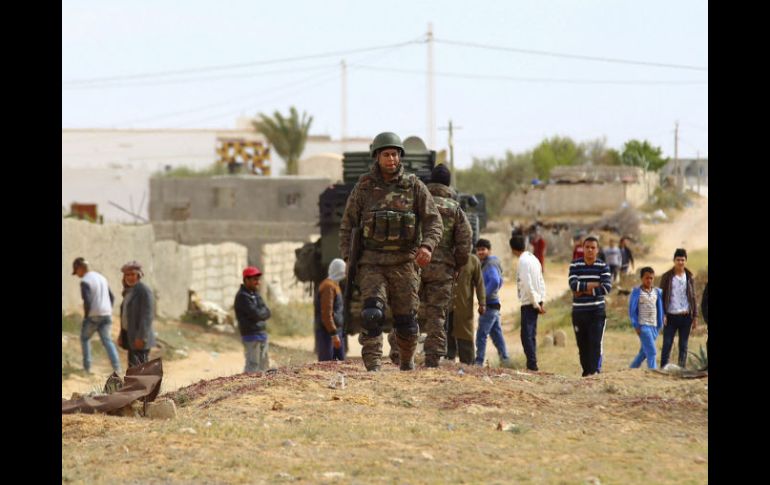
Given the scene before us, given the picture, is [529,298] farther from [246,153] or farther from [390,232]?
[246,153]

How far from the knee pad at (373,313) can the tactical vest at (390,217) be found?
0.43 metres

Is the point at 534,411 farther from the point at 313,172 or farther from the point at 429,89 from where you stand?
the point at 313,172

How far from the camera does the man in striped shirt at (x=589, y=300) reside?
12750 mm

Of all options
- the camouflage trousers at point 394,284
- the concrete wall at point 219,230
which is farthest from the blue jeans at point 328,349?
the concrete wall at point 219,230

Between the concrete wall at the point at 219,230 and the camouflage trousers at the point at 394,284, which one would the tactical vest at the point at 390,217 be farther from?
the concrete wall at the point at 219,230

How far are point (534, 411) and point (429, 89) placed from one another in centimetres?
3989

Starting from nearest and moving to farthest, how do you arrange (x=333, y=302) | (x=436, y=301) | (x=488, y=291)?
1. (x=436, y=301)
2. (x=333, y=302)
3. (x=488, y=291)

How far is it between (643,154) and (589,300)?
80.1 m

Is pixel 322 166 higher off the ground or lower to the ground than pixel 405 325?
higher

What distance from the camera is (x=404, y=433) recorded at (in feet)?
26.3

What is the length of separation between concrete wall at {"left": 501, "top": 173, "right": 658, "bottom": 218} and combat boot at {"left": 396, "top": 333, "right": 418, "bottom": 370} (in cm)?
5632

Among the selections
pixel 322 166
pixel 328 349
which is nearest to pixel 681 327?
pixel 328 349
